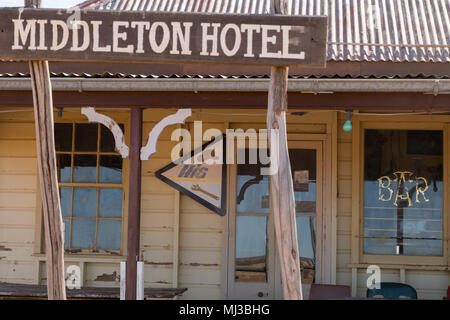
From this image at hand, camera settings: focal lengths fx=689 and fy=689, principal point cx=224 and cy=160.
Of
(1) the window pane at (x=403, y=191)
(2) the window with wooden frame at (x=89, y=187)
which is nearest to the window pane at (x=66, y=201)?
(2) the window with wooden frame at (x=89, y=187)

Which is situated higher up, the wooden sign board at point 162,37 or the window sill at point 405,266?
the wooden sign board at point 162,37

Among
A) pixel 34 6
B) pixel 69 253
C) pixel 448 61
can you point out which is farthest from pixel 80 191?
pixel 448 61

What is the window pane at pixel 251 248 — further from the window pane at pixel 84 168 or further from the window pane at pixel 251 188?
the window pane at pixel 84 168

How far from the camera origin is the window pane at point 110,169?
9.02m

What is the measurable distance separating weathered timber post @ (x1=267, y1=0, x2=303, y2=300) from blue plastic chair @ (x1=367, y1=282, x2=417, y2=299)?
3.92m

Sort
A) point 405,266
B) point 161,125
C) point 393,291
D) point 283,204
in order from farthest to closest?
point 405,266 < point 393,291 < point 161,125 < point 283,204

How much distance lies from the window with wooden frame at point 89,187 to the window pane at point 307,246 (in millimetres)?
2334

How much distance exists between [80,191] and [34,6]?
4.42 metres

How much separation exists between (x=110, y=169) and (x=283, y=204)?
474cm

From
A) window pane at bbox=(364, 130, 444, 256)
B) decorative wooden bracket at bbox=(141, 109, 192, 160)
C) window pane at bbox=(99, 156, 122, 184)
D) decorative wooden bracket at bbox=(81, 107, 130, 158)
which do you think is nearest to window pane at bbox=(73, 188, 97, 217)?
window pane at bbox=(99, 156, 122, 184)

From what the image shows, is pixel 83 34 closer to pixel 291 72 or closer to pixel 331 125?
pixel 291 72

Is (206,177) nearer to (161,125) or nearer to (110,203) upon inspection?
(110,203)

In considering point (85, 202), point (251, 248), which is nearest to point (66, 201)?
point (85, 202)

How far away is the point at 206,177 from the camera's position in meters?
8.86
